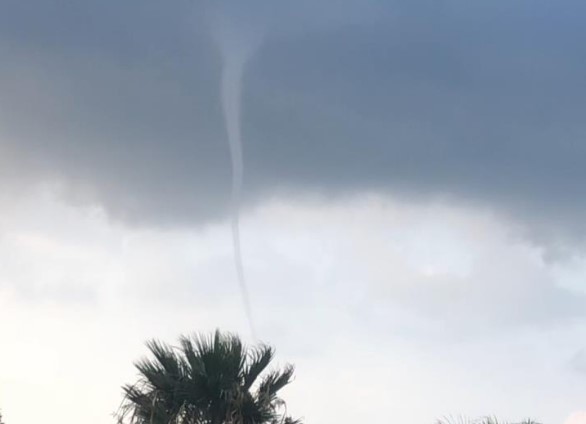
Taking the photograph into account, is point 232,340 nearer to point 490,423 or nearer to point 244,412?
point 244,412

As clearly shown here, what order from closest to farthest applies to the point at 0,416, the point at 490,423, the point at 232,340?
the point at 490,423 → the point at 232,340 → the point at 0,416

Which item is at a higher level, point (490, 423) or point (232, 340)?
point (232, 340)

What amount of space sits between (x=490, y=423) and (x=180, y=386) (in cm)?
633

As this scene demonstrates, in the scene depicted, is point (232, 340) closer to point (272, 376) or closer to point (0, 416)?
point (272, 376)

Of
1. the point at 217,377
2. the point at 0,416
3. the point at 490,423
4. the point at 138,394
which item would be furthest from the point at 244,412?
the point at 0,416

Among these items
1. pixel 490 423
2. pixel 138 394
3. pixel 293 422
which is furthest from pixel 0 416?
pixel 490 423

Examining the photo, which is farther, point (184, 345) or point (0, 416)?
point (0, 416)

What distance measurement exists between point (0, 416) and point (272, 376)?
11178 millimetres

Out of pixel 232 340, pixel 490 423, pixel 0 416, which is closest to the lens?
pixel 490 423

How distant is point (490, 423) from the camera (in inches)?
784

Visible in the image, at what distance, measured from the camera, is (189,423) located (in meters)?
20.7

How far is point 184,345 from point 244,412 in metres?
1.90

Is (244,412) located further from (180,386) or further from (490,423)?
(490,423)

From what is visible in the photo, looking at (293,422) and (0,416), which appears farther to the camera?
(0,416)
